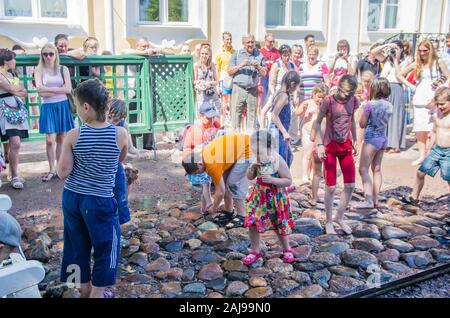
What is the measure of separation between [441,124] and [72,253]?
429 centimetres

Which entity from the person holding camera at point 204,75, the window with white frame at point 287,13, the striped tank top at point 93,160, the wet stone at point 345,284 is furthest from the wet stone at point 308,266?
the window with white frame at point 287,13

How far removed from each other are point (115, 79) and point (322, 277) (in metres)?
4.91

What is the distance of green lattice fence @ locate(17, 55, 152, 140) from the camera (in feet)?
24.0

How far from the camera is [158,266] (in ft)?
14.6

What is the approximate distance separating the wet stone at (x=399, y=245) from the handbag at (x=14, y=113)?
4.60 m

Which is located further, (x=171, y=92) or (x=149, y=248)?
(x=171, y=92)

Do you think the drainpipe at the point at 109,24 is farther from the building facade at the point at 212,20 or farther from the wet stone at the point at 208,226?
the wet stone at the point at 208,226

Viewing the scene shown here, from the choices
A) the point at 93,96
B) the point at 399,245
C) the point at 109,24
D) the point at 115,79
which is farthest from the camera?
the point at 109,24

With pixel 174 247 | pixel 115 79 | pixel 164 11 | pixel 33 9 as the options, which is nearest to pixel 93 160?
pixel 174 247

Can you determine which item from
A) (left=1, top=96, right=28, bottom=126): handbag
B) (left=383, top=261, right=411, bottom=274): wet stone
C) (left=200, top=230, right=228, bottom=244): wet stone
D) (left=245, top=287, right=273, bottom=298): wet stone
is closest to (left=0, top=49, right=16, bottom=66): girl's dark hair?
(left=1, top=96, right=28, bottom=126): handbag

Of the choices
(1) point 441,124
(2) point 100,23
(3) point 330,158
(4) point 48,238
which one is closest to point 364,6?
(2) point 100,23

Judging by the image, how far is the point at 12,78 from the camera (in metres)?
6.61

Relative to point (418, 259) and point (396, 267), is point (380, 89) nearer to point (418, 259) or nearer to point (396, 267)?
point (418, 259)
